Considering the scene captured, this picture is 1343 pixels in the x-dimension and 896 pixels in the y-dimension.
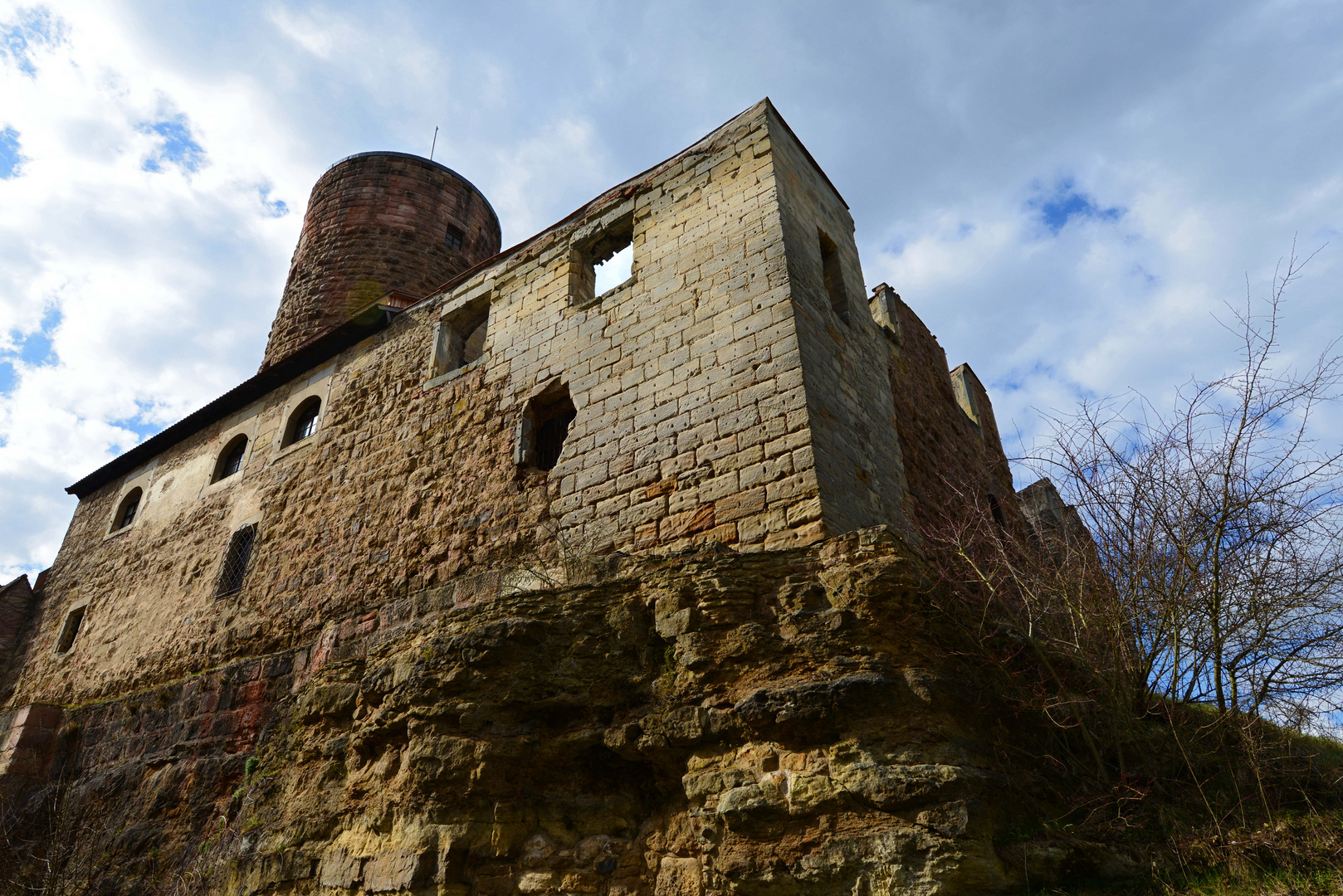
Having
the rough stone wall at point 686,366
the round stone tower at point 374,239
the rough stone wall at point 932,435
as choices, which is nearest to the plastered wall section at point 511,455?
the rough stone wall at point 686,366

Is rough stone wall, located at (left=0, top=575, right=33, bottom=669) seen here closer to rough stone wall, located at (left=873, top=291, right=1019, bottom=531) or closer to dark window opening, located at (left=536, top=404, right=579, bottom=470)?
dark window opening, located at (left=536, top=404, right=579, bottom=470)

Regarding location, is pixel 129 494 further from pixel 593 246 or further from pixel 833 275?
pixel 833 275

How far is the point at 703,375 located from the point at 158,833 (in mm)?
6439

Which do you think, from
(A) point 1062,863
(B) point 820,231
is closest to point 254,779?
(A) point 1062,863

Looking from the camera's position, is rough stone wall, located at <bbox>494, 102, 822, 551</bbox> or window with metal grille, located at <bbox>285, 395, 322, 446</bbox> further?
window with metal grille, located at <bbox>285, 395, 322, 446</bbox>

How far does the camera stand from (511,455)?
7477 millimetres

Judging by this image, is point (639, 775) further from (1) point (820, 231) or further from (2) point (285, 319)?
(2) point (285, 319)

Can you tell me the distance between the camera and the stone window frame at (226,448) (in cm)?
1080

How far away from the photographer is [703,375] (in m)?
6.46

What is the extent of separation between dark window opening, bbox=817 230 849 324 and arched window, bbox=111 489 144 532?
1094cm

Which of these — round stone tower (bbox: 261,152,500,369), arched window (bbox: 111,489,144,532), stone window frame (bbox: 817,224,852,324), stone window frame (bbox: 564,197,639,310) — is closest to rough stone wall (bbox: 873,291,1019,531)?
stone window frame (bbox: 817,224,852,324)

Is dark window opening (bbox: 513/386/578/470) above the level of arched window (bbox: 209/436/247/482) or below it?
below

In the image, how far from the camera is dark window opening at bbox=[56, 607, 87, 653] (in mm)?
11641

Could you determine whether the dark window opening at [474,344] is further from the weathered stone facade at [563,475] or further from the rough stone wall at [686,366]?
the rough stone wall at [686,366]
